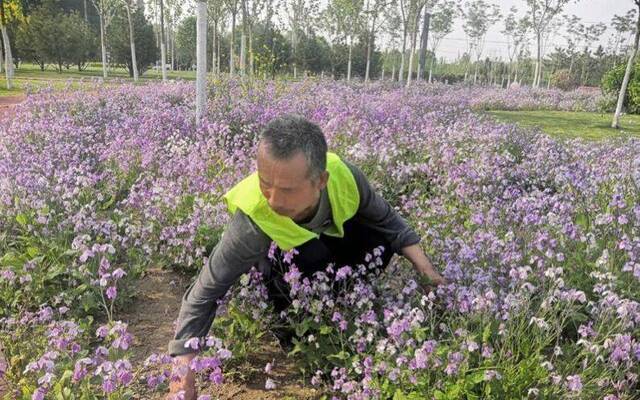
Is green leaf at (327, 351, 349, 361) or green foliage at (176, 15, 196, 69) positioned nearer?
green leaf at (327, 351, 349, 361)

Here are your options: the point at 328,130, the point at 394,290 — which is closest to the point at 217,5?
the point at 328,130

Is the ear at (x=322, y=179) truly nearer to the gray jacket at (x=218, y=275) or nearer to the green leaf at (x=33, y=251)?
the gray jacket at (x=218, y=275)

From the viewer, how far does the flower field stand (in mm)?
2059

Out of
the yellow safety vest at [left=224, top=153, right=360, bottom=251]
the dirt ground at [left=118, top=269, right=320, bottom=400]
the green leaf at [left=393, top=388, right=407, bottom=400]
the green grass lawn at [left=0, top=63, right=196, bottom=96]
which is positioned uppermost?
the yellow safety vest at [left=224, top=153, right=360, bottom=251]

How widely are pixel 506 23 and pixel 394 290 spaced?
4696 cm

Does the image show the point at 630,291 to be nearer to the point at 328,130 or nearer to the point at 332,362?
the point at 332,362

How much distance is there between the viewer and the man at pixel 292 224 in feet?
5.75

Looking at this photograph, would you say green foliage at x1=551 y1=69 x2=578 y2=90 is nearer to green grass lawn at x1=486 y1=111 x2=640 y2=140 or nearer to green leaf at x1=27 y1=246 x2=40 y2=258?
green grass lawn at x1=486 y1=111 x2=640 y2=140

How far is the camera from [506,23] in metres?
44.6

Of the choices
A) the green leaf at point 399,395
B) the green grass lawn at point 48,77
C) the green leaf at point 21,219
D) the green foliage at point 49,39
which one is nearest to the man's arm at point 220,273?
the green leaf at point 399,395

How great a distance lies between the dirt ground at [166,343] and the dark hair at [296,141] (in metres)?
1.22

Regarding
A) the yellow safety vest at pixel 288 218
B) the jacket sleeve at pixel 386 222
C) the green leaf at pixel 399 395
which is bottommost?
the green leaf at pixel 399 395

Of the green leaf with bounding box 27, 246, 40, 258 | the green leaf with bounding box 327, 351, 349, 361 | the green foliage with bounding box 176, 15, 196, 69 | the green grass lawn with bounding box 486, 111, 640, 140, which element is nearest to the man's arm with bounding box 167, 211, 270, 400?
the green leaf with bounding box 327, 351, 349, 361

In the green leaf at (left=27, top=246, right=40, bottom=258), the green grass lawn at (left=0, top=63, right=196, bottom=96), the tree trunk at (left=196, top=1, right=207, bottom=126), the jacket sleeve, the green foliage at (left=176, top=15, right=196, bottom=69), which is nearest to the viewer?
the jacket sleeve
